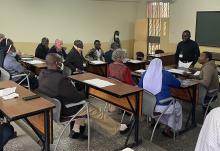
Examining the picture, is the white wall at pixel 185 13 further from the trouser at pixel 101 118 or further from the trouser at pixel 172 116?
the trouser at pixel 101 118

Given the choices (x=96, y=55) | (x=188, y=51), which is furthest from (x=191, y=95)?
(x=96, y=55)

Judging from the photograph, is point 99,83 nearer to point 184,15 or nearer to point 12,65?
point 12,65

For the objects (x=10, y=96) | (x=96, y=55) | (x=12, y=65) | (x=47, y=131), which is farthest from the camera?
(x=96, y=55)

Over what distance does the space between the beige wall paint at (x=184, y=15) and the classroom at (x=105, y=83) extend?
3 cm

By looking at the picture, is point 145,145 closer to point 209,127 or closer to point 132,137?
point 132,137

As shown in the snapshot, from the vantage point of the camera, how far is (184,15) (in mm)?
8312

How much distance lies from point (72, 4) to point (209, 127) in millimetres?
7274

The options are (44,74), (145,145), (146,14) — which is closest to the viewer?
(44,74)

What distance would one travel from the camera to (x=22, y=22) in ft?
24.2

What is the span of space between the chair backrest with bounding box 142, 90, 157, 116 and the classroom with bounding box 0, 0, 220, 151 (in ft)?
0.04

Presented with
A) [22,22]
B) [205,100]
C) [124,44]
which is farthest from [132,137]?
[124,44]

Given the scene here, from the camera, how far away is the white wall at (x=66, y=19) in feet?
23.8

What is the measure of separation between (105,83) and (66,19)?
525 centimetres

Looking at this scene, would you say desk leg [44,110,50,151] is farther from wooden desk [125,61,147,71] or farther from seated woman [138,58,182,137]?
wooden desk [125,61,147,71]
